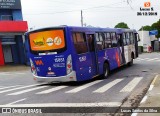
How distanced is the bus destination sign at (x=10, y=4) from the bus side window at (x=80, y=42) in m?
25.0

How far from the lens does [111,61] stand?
21094mm

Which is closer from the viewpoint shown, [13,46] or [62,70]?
[62,70]

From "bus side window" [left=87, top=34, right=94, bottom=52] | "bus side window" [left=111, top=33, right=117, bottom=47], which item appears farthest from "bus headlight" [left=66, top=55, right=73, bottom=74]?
"bus side window" [left=111, top=33, right=117, bottom=47]

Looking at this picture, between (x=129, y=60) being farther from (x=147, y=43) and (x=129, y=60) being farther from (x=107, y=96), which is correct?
(x=147, y=43)

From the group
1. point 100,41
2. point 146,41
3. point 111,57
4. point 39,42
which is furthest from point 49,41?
point 146,41

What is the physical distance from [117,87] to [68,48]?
294cm

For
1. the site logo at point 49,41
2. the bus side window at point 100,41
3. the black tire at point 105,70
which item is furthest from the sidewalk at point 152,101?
the black tire at point 105,70

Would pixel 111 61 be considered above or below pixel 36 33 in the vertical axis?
below

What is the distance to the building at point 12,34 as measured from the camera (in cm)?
3935

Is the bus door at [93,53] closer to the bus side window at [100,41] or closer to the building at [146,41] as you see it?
the bus side window at [100,41]

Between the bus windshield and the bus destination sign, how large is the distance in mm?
24258

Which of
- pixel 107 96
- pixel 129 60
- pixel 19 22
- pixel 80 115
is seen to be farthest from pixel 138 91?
pixel 19 22

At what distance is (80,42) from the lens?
55.6 ft

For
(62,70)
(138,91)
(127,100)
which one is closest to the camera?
(127,100)
